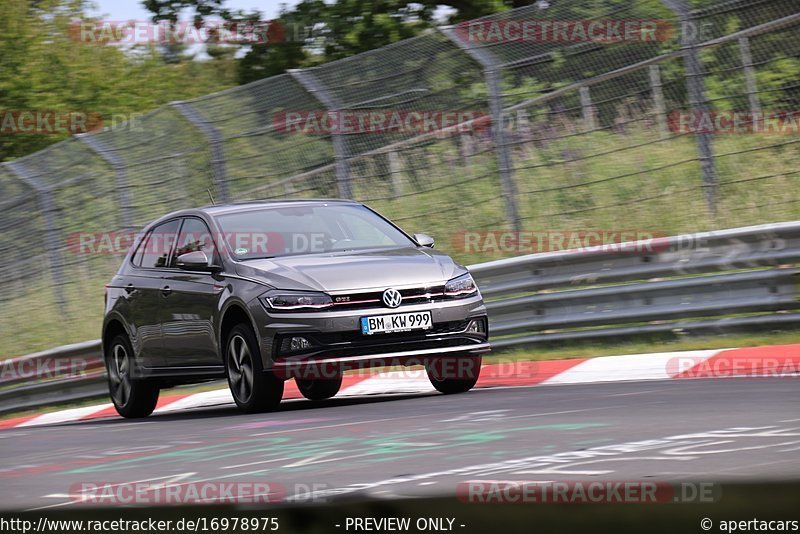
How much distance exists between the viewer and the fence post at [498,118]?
39.1 feet

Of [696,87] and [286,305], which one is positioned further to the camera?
[696,87]

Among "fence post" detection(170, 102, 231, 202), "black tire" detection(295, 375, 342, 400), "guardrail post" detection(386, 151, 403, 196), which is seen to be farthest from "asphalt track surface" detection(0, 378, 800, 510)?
"fence post" detection(170, 102, 231, 202)

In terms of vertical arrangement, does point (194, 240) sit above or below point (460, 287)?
above

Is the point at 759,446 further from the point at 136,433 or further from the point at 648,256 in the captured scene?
the point at 648,256

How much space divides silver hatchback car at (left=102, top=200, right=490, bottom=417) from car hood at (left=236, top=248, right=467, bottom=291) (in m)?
0.01

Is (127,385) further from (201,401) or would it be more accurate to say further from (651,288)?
(651,288)

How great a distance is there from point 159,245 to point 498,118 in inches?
129

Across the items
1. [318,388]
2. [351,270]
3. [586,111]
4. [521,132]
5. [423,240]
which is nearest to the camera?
[351,270]

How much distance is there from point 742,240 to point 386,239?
9.02ft

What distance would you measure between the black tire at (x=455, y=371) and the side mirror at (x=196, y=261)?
5.53ft

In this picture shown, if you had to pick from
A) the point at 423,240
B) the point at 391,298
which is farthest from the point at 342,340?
the point at 423,240

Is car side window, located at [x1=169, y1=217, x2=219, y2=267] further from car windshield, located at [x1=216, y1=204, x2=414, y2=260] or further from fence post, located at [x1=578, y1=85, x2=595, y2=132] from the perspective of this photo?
fence post, located at [x1=578, y1=85, x2=595, y2=132]

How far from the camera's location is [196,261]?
9.24 meters

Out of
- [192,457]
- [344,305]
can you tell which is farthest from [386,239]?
[192,457]
